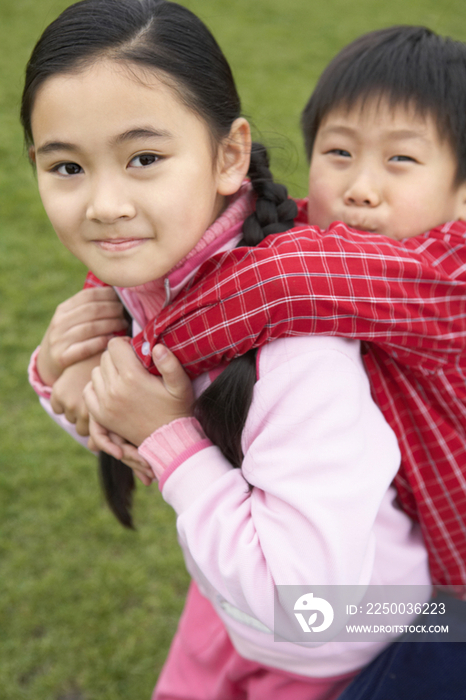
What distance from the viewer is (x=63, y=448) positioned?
3.08m

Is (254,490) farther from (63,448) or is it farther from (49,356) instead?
(63,448)

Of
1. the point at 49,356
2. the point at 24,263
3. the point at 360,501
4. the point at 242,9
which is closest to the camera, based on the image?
the point at 360,501

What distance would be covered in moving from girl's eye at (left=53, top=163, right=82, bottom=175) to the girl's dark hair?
128 millimetres

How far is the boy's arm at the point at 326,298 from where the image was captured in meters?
1.02

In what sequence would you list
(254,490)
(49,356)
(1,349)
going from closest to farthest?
(254,490) < (49,356) < (1,349)

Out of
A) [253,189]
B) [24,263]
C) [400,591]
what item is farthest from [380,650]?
[24,263]

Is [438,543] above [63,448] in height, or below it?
above

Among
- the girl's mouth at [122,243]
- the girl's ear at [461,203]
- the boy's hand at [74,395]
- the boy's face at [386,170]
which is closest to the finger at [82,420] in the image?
the boy's hand at [74,395]

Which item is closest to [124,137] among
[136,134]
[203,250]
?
[136,134]

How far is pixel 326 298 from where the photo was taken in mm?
1017

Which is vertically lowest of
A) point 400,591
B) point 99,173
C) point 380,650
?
point 380,650

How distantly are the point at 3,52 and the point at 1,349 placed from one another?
4883 mm

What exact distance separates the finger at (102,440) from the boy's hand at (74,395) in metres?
0.10

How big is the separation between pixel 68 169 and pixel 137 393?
1.52 ft
